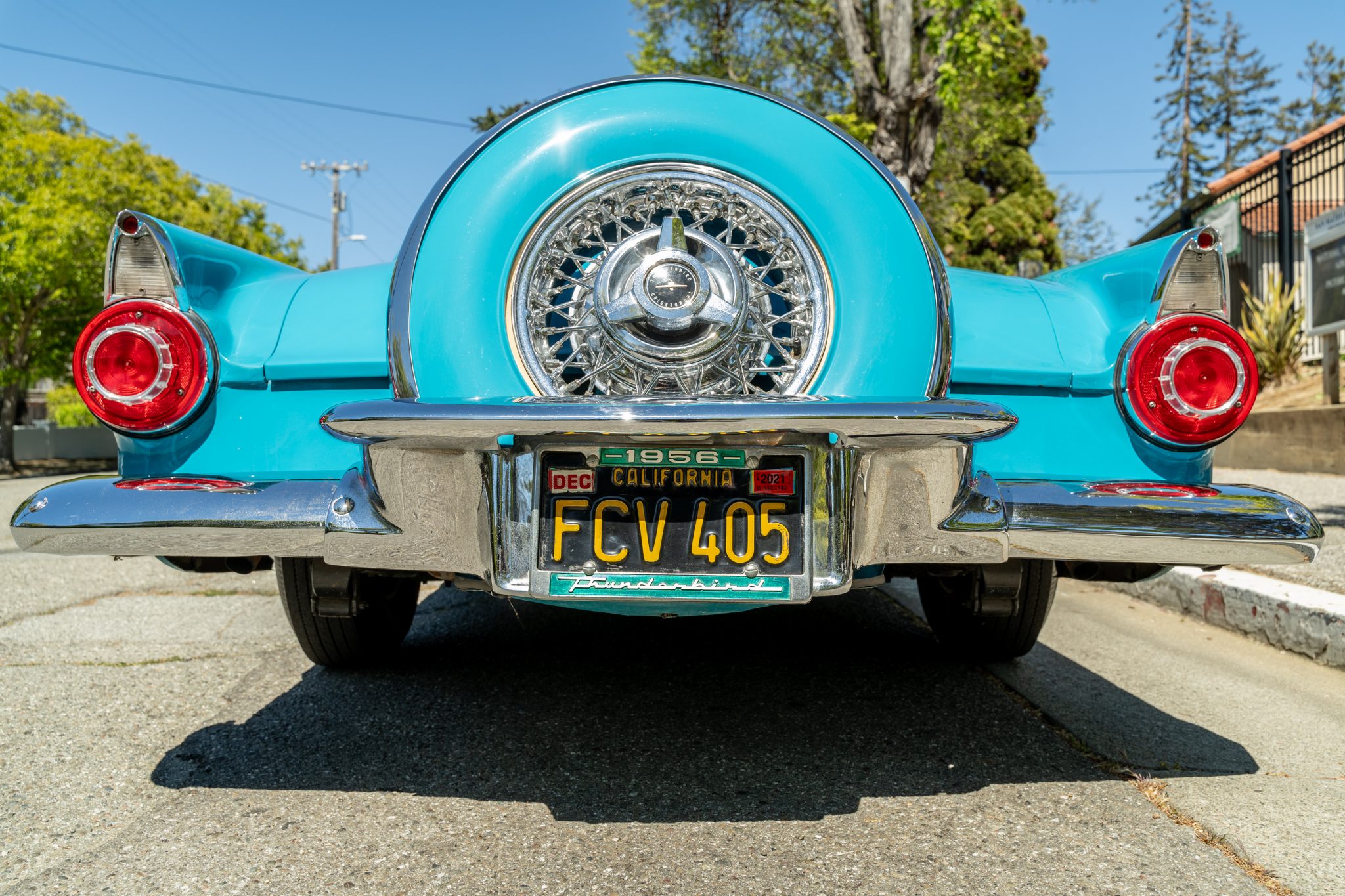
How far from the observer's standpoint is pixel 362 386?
6.62 feet

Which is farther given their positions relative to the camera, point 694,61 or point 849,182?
point 694,61

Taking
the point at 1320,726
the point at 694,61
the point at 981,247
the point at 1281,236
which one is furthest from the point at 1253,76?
the point at 1320,726

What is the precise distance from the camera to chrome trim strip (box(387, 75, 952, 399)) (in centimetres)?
178

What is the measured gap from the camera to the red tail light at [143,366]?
1.81 metres

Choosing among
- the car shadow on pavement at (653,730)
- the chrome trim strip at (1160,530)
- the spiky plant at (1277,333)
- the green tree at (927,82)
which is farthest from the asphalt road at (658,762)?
the spiky plant at (1277,333)

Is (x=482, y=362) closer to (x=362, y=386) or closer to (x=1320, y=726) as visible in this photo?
(x=362, y=386)

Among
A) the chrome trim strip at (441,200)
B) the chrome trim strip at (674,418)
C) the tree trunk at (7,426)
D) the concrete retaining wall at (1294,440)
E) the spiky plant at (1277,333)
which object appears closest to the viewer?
the chrome trim strip at (674,418)

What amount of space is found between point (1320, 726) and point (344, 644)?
2526 mm

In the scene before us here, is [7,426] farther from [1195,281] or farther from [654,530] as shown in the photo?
[1195,281]

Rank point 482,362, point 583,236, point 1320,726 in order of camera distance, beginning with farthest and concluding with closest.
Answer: point 1320,726 → point 583,236 → point 482,362

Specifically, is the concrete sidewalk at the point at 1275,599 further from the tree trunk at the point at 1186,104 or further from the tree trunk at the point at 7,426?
the tree trunk at the point at 1186,104

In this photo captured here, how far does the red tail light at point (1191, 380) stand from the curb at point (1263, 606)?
0.93 metres

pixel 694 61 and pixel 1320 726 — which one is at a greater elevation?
pixel 694 61

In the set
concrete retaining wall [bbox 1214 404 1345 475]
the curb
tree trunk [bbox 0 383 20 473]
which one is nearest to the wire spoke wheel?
the curb
